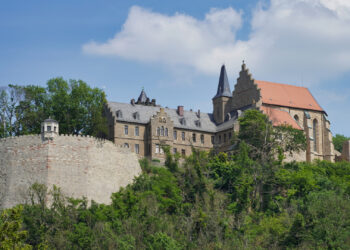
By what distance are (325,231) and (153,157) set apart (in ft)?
86.0

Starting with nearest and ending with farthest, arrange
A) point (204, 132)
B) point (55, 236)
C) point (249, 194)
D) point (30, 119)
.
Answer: point (55, 236), point (249, 194), point (30, 119), point (204, 132)

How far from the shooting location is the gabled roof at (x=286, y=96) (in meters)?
81.5

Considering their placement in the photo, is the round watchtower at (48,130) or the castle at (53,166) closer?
the castle at (53,166)

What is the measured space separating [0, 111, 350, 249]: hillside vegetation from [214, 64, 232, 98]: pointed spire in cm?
1826

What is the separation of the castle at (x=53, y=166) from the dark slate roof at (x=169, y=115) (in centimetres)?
1874

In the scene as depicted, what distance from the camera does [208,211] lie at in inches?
2071

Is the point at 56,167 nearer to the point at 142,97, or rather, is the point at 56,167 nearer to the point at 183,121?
the point at 183,121

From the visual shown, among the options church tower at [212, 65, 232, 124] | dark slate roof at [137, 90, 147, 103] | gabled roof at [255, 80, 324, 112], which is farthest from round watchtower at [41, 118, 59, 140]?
dark slate roof at [137, 90, 147, 103]

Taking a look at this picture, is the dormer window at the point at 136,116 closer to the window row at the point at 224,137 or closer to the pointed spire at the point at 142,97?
the window row at the point at 224,137

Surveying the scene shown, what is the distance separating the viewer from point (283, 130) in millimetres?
71500

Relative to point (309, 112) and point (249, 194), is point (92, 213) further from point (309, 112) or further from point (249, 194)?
point (309, 112)

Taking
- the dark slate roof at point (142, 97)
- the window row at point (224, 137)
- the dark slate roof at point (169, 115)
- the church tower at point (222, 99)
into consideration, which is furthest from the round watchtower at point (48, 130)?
the dark slate roof at point (142, 97)

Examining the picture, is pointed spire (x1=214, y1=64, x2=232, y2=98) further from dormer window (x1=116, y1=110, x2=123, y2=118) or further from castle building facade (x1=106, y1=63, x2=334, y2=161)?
dormer window (x1=116, y1=110, x2=123, y2=118)

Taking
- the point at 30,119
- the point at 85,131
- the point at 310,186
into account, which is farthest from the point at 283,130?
the point at 30,119
